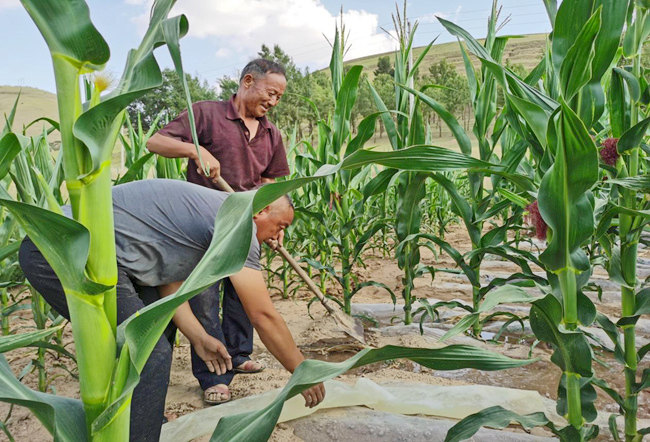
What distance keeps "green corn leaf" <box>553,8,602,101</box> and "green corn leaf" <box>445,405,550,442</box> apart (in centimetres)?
79

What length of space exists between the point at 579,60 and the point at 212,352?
1557 millimetres

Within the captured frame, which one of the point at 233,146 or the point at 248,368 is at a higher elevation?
the point at 233,146

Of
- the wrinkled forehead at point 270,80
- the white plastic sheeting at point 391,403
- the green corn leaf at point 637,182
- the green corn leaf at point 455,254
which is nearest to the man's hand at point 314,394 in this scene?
the white plastic sheeting at point 391,403

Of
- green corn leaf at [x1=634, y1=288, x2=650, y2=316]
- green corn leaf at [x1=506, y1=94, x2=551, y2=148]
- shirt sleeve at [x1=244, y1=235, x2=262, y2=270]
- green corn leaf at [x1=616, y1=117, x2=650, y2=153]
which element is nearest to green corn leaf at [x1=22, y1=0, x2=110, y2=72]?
green corn leaf at [x1=506, y1=94, x2=551, y2=148]

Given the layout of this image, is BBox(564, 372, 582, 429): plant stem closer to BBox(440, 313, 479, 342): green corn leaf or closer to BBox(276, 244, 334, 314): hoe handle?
BBox(440, 313, 479, 342): green corn leaf

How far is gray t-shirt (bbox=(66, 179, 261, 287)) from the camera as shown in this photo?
1.58 m

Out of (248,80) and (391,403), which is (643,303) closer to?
(391,403)

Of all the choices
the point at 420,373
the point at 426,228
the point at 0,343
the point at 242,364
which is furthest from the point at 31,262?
the point at 426,228

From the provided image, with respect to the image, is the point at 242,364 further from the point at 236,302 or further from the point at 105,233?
the point at 105,233

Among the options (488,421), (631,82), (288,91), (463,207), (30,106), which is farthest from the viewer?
(30,106)

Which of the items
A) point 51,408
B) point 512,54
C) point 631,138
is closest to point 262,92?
point 631,138

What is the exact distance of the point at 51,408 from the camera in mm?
632

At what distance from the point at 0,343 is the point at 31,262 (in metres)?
0.87

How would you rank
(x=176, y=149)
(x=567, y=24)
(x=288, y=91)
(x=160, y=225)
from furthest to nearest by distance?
(x=288, y=91) → (x=176, y=149) → (x=160, y=225) → (x=567, y=24)
